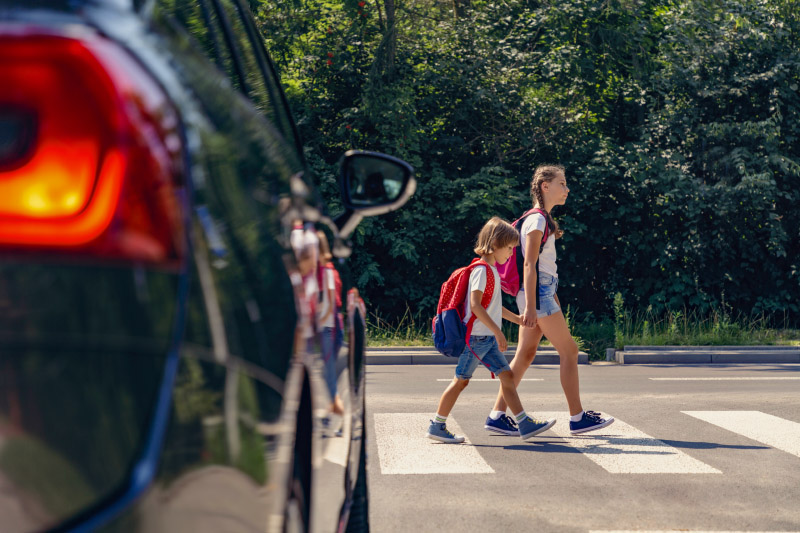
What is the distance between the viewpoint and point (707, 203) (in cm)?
1723

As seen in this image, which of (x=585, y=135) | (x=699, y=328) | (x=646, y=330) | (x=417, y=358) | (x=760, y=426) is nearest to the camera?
(x=760, y=426)

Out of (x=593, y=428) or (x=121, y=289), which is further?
(x=593, y=428)

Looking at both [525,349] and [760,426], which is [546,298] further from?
[760,426]

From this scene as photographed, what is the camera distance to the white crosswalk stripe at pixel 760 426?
6461 mm

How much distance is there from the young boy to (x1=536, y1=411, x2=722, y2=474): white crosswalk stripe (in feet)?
1.20

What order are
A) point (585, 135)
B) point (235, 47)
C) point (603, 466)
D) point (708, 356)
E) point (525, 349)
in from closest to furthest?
point (235, 47) < point (603, 466) < point (525, 349) < point (708, 356) < point (585, 135)

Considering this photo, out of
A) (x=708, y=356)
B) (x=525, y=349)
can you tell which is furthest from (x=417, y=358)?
(x=525, y=349)

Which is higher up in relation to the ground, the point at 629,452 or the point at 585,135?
the point at 585,135

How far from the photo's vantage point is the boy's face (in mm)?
6707

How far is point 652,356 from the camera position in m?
13.8

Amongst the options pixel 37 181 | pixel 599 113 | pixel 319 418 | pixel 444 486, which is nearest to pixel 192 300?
pixel 37 181

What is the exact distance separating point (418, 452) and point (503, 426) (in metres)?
1.00

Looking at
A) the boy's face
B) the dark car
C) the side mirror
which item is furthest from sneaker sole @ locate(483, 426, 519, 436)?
the dark car

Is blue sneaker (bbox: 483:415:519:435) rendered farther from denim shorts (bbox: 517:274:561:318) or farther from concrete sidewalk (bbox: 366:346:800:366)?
concrete sidewalk (bbox: 366:346:800:366)
